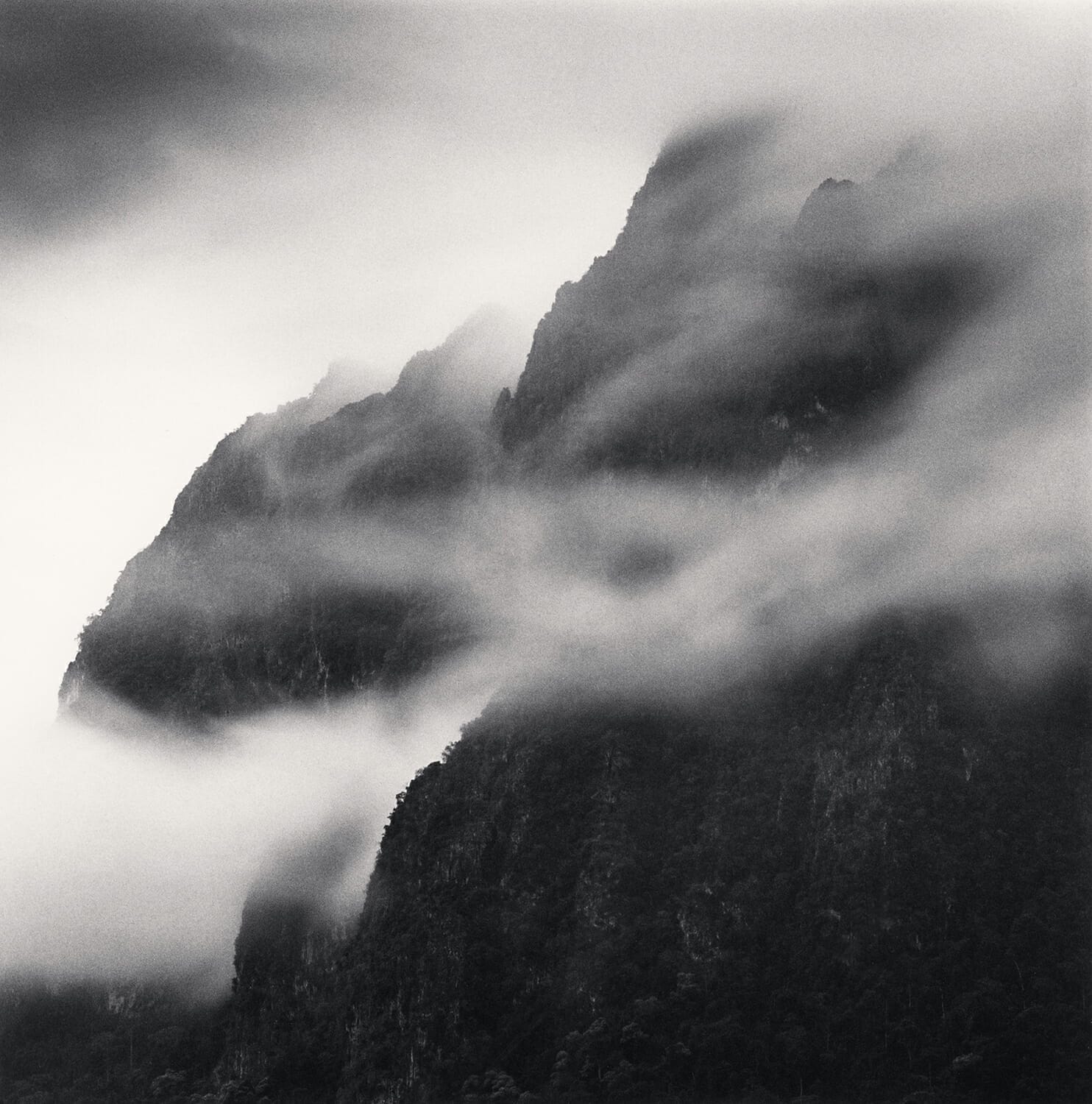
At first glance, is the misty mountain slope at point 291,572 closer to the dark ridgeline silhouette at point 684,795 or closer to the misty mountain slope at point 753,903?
the dark ridgeline silhouette at point 684,795

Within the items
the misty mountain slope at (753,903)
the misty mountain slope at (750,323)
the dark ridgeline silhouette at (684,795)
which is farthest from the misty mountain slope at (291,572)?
the misty mountain slope at (753,903)

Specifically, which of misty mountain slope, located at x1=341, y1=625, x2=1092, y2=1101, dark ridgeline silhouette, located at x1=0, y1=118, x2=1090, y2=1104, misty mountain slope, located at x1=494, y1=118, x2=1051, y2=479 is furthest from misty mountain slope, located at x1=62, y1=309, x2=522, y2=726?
misty mountain slope, located at x1=341, y1=625, x2=1092, y2=1101

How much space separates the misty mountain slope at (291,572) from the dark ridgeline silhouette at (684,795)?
345mm

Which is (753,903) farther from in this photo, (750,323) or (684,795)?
(750,323)

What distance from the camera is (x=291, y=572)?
126 metres

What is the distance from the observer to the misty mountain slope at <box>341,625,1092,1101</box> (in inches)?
3231

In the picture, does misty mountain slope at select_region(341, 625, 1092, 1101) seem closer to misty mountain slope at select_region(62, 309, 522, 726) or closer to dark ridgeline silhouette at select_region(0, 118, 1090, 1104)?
dark ridgeline silhouette at select_region(0, 118, 1090, 1104)

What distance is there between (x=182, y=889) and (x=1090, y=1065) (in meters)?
61.1

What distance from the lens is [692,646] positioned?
102188mm

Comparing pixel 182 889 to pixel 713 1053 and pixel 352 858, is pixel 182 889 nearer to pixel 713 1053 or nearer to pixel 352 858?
pixel 352 858

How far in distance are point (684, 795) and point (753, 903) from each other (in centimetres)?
755

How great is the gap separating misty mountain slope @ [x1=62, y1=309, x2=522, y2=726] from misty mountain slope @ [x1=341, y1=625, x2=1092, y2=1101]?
18742 millimetres

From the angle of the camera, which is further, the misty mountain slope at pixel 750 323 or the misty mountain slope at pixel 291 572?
the misty mountain slope at pixel 291 572

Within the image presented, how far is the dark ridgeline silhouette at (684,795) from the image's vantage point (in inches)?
3295
